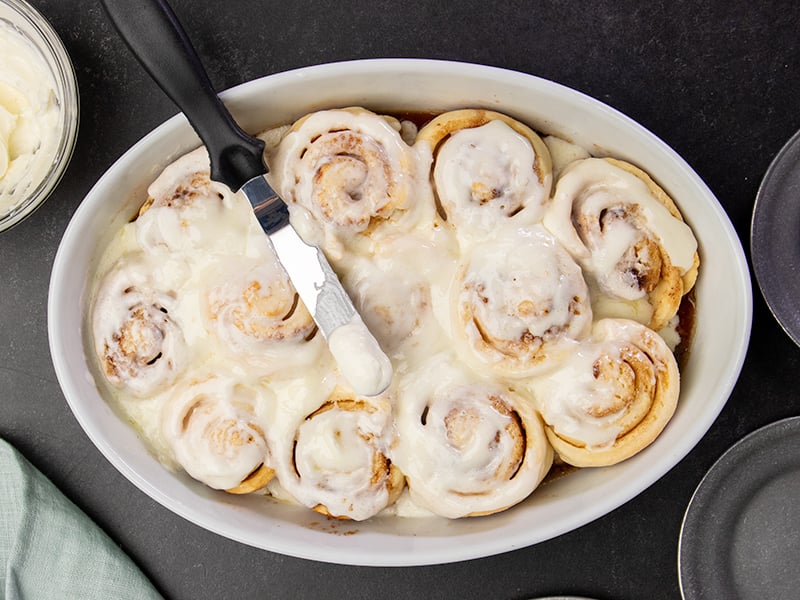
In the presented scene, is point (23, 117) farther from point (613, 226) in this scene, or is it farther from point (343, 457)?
point (613, 226)

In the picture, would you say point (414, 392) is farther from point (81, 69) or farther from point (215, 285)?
point (81, 69)

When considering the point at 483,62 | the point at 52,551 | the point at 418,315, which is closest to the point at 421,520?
the point at 418,315

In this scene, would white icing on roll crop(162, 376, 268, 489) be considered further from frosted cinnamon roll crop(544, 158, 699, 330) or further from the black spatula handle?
frosted cinnamon roll crop(544, 158, 699, 330)

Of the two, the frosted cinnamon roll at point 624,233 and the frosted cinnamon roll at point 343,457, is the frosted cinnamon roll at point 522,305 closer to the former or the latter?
the frosted cinnamon roll at point 624,233

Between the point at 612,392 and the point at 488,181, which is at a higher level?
the point at 488,181

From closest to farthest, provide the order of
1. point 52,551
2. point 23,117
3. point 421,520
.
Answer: point 421,520 → point 23,117 → point 52,551

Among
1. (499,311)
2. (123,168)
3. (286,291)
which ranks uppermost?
(123,168)

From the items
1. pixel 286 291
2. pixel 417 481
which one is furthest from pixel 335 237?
pixel 417 481
